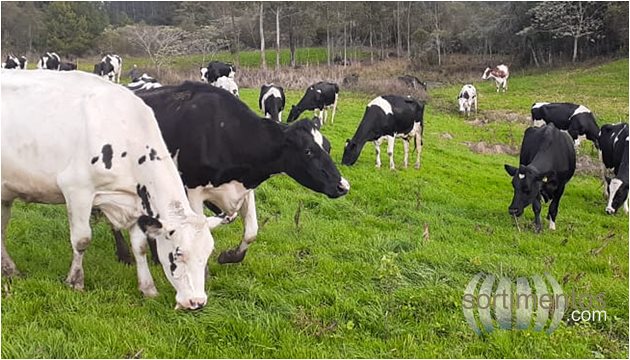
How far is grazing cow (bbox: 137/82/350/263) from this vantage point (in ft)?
18.5

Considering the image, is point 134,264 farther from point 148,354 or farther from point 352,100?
point 352,100

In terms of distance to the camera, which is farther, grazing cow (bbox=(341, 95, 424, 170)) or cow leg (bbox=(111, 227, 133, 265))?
grazing cow (bbox=(341, 95, 424, 170))

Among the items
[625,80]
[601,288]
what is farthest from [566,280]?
[625,80]

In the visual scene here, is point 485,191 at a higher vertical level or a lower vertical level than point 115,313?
lower

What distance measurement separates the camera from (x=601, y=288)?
5707mm

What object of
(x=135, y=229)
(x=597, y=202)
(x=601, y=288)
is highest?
(x=135, y=229)

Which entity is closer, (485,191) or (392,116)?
(485,191)

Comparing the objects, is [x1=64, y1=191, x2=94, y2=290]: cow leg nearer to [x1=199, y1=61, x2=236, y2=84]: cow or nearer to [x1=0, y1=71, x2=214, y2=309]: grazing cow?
[x1=0, y1=71, x2=214, y2=309]: grazing cow

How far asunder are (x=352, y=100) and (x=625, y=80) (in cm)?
1626

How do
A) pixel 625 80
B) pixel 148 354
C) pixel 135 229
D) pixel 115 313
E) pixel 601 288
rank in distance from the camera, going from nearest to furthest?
1. pixel 148 354
2. pixel 115 313
3. pixel 135 229
4. pixel 601 288
5. pixel 625 80

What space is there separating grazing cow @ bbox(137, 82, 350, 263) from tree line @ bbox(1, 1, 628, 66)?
33494mm

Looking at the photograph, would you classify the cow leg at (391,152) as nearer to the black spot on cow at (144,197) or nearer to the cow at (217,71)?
the black spot on cow at (144,197)

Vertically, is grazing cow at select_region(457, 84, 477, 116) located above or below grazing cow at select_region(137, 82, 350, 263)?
below

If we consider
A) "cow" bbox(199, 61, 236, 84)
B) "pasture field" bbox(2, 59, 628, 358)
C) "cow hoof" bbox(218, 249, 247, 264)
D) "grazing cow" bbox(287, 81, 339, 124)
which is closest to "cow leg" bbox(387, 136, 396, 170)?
"pasture field" bbox(2, 59, 628, 358)
